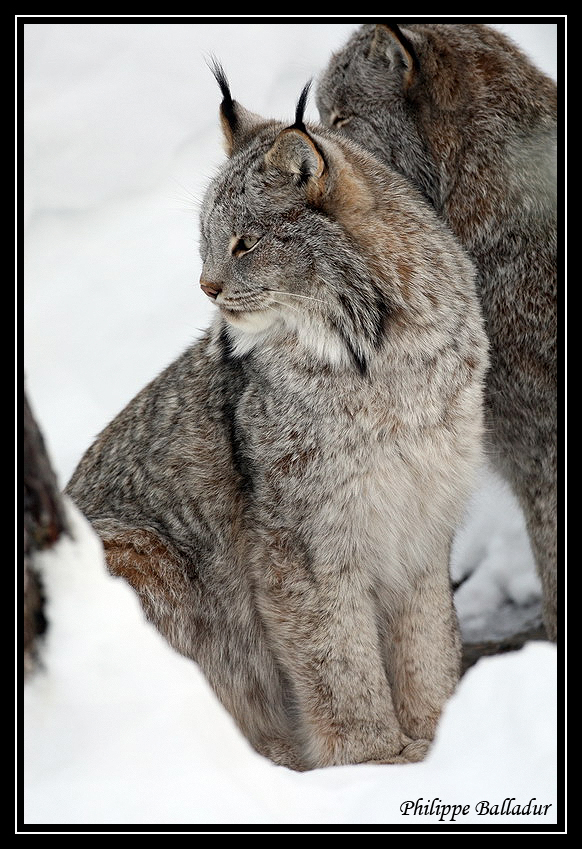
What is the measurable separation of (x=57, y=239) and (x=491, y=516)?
307 cm

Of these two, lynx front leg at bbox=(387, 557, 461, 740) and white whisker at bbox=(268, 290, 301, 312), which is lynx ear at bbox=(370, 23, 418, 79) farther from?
lynx front leg at bbox=(387, 557, 461, 740)

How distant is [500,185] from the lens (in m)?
4.63

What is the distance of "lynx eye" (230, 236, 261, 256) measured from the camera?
11.9 ft

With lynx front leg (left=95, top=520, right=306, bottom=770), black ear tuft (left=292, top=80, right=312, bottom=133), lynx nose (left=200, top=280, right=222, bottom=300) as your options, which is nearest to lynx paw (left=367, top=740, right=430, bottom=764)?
lynx front leg (left=95, top=520, right=306, bottom=770)

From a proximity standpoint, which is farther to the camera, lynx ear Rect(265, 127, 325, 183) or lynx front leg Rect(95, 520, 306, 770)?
lynx front leg Rect(95, 520, 306, 770)

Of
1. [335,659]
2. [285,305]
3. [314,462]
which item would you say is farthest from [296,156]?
[335,659]

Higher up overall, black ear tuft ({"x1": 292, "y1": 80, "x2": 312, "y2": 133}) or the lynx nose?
black ear tuft ({"x1": 292, "y1": 80, "x2": 312, "y2": 133})

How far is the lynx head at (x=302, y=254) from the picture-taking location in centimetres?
359

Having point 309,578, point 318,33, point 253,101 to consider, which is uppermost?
point 318,33

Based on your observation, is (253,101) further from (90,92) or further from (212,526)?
(212,526)

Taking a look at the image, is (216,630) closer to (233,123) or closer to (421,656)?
(421,656)

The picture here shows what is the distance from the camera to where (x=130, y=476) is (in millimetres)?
4262

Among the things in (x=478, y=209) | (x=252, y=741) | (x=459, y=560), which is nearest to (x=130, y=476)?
(x=252, y=741)

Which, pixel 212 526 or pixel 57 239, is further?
pixel 57 239
